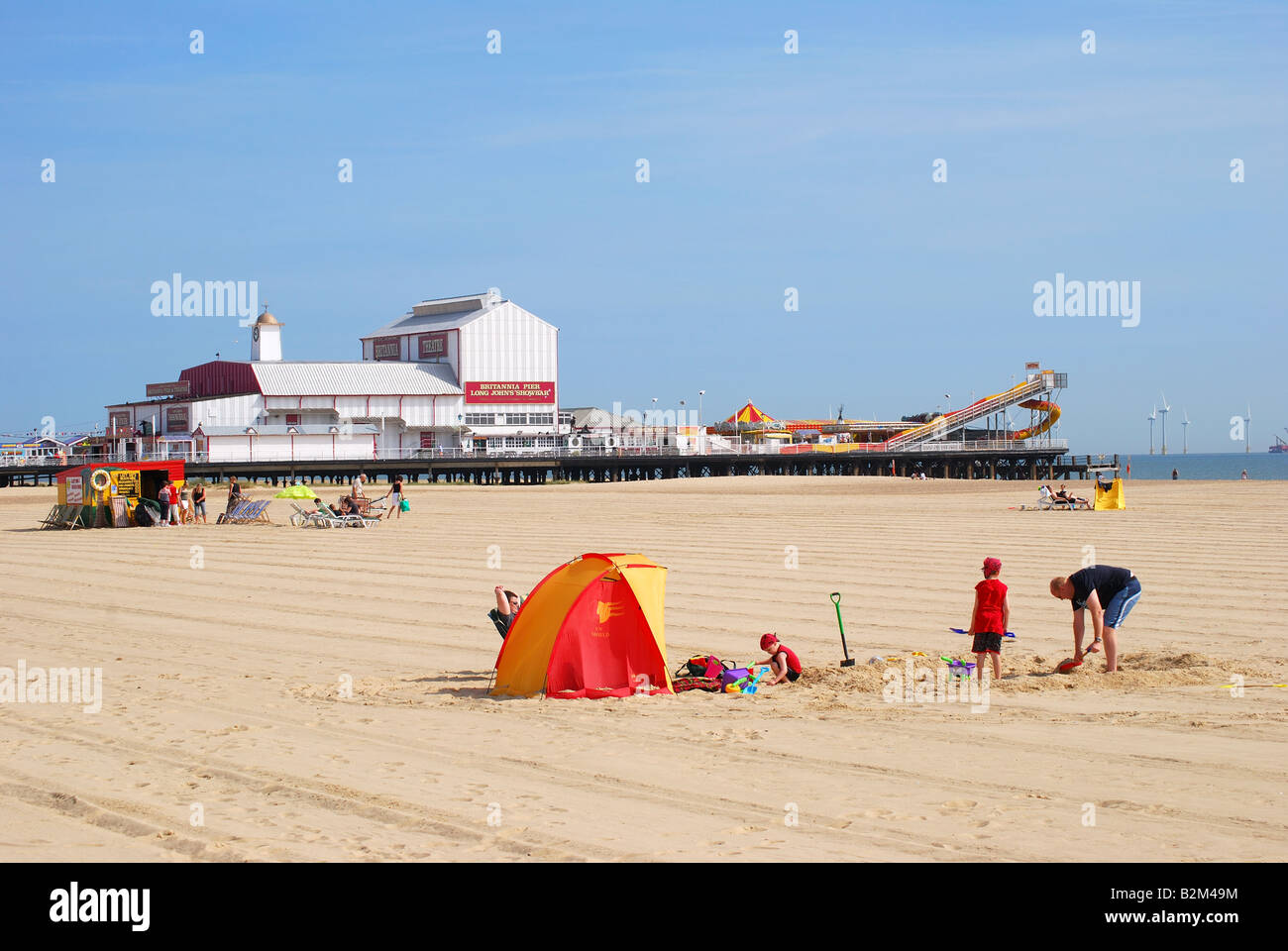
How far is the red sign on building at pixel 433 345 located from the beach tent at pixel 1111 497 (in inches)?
1938

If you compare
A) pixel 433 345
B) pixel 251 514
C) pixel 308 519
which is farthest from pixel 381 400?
pixel 308 519

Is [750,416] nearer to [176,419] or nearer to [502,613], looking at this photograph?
[176,419]

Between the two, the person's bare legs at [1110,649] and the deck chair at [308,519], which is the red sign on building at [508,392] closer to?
the deck chair at [308,519]

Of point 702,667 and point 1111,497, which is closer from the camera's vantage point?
point 702,667

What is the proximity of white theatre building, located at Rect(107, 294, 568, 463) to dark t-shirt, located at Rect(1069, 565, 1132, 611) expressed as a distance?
54.7m

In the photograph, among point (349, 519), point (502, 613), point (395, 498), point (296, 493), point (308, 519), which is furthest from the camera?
point (296, 493)

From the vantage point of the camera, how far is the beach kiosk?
97.9 ft

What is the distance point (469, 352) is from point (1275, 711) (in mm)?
65260

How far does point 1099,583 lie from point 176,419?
205 feet

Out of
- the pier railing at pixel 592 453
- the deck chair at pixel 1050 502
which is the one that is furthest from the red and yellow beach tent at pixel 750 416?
the deck chair at pixel 1050 502

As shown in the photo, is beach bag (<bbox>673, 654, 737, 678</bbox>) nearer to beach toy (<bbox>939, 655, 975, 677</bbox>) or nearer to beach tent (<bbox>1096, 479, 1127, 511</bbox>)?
beach toy (<bbox>939, 655, 975, 677</bbox>)

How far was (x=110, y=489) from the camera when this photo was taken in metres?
30.0

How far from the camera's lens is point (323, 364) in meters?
68.8
